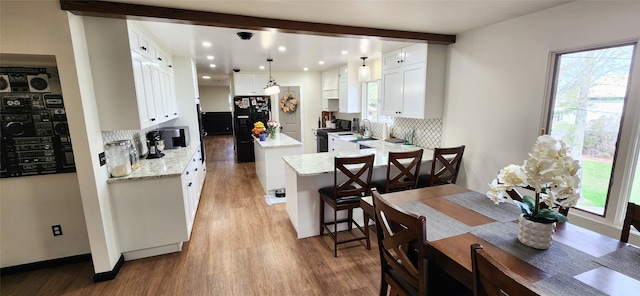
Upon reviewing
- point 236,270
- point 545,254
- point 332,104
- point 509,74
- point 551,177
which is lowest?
point 236,270

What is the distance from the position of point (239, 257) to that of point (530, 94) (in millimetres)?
3185

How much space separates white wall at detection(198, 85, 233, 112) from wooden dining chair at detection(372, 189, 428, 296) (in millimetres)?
11740

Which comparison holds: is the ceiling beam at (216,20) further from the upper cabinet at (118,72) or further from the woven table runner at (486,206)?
the woven table runner at (486,206)

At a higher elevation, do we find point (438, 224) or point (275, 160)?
point (438, 224)

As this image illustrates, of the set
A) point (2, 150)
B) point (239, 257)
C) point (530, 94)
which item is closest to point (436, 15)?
point (530, 94)

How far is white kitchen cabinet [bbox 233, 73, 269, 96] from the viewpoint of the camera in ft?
21.8

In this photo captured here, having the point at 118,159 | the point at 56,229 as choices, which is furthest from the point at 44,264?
the point at 118,159

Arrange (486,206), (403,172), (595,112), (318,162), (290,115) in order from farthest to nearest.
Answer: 1. (290,115)
2. (318,162)
3. (403,172)
4. (595,112)
5. (486,206)

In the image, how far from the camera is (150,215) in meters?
2.58

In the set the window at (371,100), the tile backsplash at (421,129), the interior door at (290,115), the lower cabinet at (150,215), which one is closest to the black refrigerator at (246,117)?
the interior door at (290,115)

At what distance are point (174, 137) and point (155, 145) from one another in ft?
2.00

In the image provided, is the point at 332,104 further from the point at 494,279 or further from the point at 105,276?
the point at 494,279

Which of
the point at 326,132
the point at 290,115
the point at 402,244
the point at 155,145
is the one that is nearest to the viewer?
the point at 402,244

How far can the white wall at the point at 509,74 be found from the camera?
204cm
